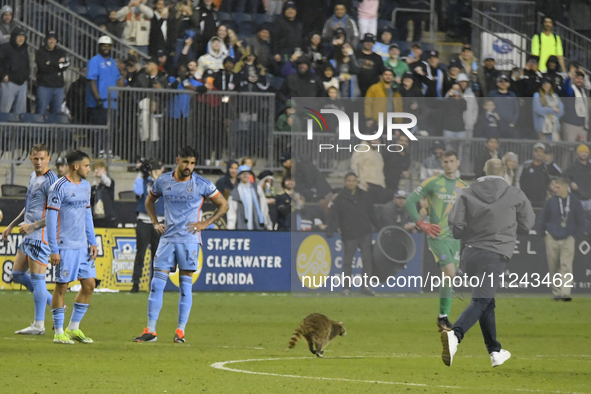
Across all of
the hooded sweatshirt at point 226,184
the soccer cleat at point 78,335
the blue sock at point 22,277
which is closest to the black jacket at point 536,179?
the hooded sweatshirt at point 226,184

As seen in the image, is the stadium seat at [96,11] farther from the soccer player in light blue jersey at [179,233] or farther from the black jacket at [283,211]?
the soccer player in light blue jersey at [179,233]

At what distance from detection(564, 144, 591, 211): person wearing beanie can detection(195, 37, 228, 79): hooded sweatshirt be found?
7.87 meters

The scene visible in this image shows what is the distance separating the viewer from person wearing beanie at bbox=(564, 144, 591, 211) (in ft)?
65.8

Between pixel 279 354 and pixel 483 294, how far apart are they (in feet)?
8.30

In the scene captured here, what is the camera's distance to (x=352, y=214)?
727 inches

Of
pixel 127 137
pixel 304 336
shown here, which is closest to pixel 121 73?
pixel 127 137

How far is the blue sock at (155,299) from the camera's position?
11373mm

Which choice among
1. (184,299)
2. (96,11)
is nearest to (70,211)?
(184,299)

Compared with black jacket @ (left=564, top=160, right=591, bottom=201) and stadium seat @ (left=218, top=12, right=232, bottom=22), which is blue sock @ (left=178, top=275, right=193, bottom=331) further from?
stadium seat @ (left=218, top=12, right=232, bottom=22)

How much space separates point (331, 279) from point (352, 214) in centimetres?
170

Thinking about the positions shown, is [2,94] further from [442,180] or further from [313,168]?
[442,180]

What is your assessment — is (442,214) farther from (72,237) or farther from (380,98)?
(380,98)

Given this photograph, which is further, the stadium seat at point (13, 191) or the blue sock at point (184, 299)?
the stadium seat at point (13, 191)

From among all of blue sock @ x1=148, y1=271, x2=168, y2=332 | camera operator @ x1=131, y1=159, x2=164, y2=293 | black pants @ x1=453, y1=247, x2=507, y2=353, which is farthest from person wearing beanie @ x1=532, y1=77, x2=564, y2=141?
black pants @ x1=453, y1=247, x2=507, y2=353
